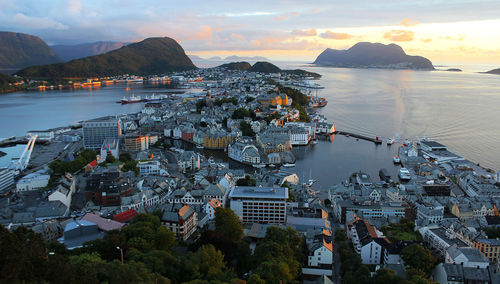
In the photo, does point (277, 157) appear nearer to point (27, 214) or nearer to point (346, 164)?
point (346, 164)

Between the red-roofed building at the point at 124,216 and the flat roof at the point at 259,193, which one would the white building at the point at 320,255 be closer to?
the flat roof at the point at 259,193

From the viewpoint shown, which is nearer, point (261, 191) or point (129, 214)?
point (129, 214)

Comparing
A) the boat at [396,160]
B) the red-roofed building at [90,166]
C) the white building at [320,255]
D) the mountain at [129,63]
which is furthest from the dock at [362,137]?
the mountain at [129,63]

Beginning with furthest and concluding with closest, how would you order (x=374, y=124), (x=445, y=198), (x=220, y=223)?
(x=374, y=124) < (x=445, y=198) < (x=220, y=223)

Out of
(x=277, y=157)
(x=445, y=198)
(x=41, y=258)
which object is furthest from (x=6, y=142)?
(x=445, y=198)

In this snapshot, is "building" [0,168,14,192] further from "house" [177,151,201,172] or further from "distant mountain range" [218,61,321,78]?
"distant mountain range" [218,61,321,78]

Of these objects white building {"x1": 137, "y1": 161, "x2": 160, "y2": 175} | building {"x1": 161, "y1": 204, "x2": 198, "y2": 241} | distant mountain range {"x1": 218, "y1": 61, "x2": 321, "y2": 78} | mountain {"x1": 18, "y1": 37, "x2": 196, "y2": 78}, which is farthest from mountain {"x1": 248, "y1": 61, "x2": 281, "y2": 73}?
building {"x1": 161, "y1": 204, "x2": 198, "y2": 241}
